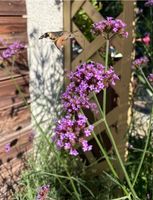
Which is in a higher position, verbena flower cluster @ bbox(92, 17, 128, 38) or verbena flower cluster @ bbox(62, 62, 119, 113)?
verbena flower cluster @ bbox(92, 17, 128, 38)

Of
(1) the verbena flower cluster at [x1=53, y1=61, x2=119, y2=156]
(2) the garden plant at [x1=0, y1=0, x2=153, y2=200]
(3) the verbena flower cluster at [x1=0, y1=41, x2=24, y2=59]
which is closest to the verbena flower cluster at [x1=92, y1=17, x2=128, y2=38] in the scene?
(2) the garden plant at [x1=0, y1=0, x2=153, y2=200]

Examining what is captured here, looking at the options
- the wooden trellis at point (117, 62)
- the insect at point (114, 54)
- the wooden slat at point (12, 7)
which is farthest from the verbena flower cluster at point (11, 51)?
the insect at point (114, 54)

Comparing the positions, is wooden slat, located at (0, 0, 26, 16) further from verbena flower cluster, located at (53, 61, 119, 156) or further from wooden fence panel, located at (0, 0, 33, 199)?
verbena flower cluster, located at (53, 61, 119, 156)

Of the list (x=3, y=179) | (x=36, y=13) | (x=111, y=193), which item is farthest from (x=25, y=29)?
(x=111, y=193)

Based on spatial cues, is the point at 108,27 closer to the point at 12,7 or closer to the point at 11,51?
the point at 11,51

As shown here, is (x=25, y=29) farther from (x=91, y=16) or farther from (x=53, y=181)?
(x=53, y=181)

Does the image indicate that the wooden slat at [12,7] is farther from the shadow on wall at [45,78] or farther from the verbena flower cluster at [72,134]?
the verbena flower cluster at [72,134]

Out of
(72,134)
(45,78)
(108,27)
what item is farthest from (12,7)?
(72,134)
